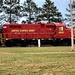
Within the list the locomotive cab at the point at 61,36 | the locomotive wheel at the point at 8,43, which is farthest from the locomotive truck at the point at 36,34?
the locomotive wheel at the point at 8,43

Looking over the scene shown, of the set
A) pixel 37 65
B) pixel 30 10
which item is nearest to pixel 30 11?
pixel 30 10

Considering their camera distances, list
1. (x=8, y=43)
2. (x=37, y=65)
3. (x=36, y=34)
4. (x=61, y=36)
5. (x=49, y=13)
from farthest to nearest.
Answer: (x=49, y=13)
(x=61, y=36)
(x=36, y=34)
(x=8, y=43)
(x=37, y=65)

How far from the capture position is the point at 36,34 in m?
53.0

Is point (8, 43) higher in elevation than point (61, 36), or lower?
lower

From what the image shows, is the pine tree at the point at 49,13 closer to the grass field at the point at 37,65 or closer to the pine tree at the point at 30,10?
the pine tree at the point at 30,10

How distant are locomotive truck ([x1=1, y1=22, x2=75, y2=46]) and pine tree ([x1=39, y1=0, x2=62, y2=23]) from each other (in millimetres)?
32960

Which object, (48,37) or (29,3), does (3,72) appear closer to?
(48,37)

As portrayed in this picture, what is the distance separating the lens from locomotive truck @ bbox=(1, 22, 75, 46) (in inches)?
2063

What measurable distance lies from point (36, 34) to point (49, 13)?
119 feet

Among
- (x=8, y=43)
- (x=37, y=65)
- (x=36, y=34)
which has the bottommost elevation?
(x=8, y=43)

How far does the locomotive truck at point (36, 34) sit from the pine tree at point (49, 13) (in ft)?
108

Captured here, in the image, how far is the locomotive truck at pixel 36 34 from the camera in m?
52.4

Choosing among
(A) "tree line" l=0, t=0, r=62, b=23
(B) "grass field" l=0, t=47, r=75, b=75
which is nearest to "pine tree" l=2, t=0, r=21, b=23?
(A) "tree line" l=0, t=0, r=62, b=23

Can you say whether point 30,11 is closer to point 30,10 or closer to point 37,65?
point 30,10
